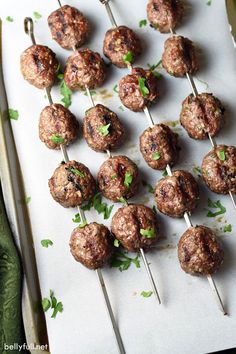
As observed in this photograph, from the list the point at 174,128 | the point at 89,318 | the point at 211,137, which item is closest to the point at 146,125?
the point at 174,128

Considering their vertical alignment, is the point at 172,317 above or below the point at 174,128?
below

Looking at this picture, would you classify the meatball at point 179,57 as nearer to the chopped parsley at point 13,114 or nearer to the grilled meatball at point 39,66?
the grilled meatball at point 39,66

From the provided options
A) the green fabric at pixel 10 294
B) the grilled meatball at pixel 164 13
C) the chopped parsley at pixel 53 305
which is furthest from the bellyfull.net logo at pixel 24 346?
the grilled meatball at pixel 164 13

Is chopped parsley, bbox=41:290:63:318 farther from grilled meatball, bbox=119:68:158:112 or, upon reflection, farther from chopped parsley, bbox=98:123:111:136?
grilled meatball, bbox=119:68:158:112

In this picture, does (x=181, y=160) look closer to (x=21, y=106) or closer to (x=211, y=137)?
(x=211, y=137)

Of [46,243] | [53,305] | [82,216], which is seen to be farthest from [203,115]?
[53,305]
